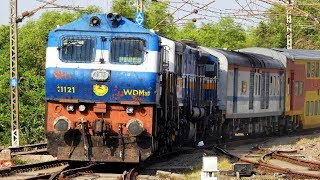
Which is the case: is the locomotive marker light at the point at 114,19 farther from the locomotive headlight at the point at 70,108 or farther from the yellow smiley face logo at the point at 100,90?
the locomotive headlight at the point at 70,108

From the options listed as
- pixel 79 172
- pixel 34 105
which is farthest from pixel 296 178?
pixel 34 105

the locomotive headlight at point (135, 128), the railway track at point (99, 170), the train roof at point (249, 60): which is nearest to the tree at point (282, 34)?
the train roof at point (249, 60)

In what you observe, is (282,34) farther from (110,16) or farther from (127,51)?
(127,51)

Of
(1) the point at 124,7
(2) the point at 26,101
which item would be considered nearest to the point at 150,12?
(1) the point at 124,7

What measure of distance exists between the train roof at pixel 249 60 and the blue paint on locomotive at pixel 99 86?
1065cm

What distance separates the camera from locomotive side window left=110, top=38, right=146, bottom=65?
15633mm

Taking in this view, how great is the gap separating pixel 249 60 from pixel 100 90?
13312mm

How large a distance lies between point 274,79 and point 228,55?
5088 mm

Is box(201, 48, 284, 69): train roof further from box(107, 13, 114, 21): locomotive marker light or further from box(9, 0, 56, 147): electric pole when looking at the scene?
box(107, 13, 114, 21): locomotive marker light

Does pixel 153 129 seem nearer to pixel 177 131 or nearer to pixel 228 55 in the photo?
pixel 177 131

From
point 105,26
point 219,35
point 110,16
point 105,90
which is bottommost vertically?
point 105,90

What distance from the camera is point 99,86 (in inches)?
616

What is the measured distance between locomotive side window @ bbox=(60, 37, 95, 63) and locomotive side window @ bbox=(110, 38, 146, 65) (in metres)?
0.47

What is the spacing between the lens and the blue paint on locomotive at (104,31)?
15617 mm
